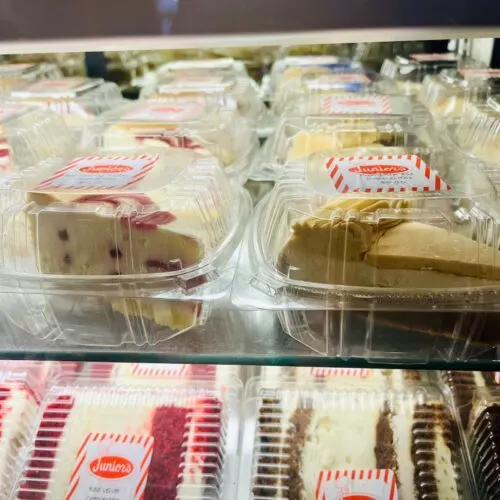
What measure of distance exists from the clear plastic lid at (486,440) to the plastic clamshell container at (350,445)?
0.03m

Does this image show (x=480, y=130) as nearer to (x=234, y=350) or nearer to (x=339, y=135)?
(x=339, y=135)

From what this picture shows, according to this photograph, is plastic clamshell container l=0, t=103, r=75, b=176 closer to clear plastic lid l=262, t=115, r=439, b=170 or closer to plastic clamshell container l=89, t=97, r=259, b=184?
plastic clamshell container l=89, t=97, r=259, b=184

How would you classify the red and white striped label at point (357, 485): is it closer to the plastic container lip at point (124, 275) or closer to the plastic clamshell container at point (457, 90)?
A: the plastic container lip at point (124, 275)

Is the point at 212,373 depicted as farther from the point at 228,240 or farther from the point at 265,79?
the point at 265,79

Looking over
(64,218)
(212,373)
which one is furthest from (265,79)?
(64,218)

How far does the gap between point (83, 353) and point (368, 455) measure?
72 centimetres

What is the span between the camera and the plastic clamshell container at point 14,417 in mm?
1387

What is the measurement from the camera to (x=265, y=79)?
2250 mm

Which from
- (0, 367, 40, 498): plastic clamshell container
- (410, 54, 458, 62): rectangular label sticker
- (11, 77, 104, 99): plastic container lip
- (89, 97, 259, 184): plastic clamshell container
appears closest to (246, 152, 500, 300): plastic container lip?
(89, 97, 259, 184): plastic clamshell container

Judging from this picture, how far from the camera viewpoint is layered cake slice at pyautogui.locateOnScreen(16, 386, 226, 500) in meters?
1.29

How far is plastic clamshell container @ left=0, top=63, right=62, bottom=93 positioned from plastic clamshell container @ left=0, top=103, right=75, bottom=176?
1.18ft

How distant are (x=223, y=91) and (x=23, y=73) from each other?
71 centimetres

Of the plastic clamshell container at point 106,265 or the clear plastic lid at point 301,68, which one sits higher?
the clear plastic lid at point 301,68

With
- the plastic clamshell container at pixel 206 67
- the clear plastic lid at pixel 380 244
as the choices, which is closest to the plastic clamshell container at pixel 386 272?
the clear plastic lid at pixel 380 244
